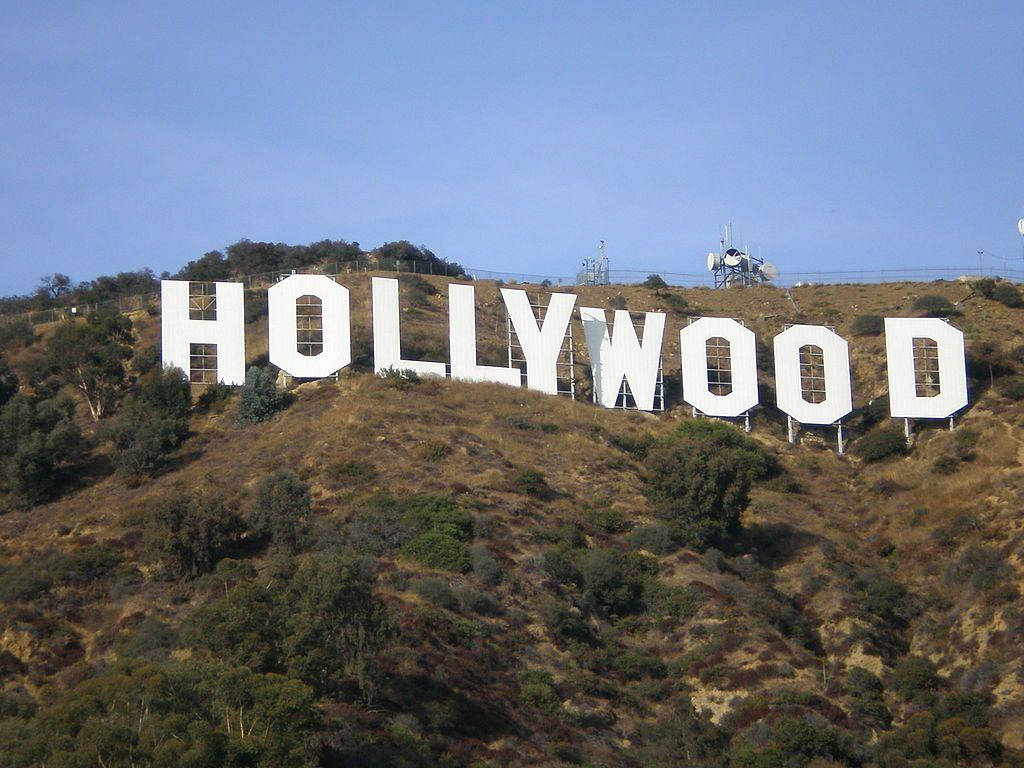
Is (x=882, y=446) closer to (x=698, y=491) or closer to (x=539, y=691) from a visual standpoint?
(x=698, y=491)

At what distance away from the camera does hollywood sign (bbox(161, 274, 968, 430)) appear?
5366 centimetres

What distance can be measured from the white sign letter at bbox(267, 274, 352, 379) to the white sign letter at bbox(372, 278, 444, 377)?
115cm

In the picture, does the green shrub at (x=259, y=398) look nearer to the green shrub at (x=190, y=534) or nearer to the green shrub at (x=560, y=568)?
the green shrub at (x=190, y=534)

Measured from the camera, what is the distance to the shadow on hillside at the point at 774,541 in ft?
152

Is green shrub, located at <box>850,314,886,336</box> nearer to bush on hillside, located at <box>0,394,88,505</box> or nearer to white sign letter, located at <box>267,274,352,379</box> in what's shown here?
white sign letter, located at <box>267,274,352,379</box>

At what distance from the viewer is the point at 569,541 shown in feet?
141

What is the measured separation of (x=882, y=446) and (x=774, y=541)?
10272mm

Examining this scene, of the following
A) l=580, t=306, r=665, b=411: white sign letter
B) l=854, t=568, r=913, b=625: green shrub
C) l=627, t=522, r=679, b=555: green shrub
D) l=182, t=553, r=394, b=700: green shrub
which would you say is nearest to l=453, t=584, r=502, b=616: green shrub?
l=182, t=553, r=394, b=700: green shrub

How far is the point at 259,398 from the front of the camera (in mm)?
52594

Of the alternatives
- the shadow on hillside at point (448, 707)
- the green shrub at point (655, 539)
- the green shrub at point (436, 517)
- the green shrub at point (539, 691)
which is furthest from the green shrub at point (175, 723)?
the green shrub at point (655, 539)

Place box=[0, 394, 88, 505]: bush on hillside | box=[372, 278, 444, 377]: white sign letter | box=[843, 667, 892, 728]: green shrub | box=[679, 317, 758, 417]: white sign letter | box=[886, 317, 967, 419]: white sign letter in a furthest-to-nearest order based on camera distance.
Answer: box=[679, 317, 758, 417]: white sign letter
box=[886, 317, 967, 419]: white sign letter
box=[372, 278, 444, 377]: white sign letter
box=[0, 394, 88, 505]: bush on hillside
box=[843, 667, 892, 728]: green shrub

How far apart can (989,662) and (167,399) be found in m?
30.6

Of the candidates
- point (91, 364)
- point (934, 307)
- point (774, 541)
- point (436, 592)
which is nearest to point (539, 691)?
point (436, 592)

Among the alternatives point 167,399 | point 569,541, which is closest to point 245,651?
point 569,541
